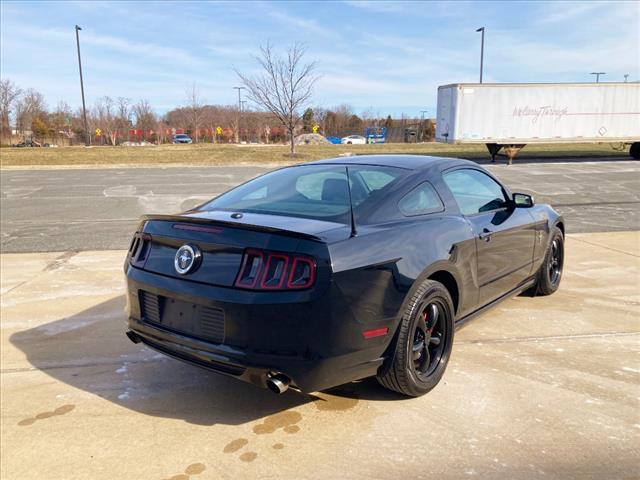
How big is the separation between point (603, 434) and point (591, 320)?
1.95 metres

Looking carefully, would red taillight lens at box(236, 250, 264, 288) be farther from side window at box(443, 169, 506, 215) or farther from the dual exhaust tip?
side window at box(443, 169, 506, 215)

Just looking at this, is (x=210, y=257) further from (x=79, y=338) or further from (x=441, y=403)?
(x=79, y=338)

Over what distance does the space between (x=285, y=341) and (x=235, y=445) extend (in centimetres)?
67

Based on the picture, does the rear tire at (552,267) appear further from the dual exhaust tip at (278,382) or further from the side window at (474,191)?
the dual exhaust tip at (278,382)

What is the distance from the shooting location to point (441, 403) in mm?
3092

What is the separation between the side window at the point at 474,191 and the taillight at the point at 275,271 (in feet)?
5.48

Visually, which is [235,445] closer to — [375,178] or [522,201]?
[375,178]

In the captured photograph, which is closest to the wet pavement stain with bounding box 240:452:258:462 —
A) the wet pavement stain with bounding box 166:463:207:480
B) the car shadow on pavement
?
the wet pavement stain with bounding box 166:463:207:480

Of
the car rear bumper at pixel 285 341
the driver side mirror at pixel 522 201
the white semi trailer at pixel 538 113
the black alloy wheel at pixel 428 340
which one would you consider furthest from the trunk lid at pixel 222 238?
the white semi trailer at pixel 538 113

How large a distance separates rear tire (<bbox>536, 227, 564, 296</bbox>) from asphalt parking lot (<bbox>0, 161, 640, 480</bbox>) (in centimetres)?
11

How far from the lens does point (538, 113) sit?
23625 millimetres

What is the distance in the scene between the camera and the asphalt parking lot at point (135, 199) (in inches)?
339

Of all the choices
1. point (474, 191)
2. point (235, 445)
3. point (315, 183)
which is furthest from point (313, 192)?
point (235, 445)

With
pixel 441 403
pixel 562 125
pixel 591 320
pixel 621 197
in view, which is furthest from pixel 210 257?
pixel 562 125
